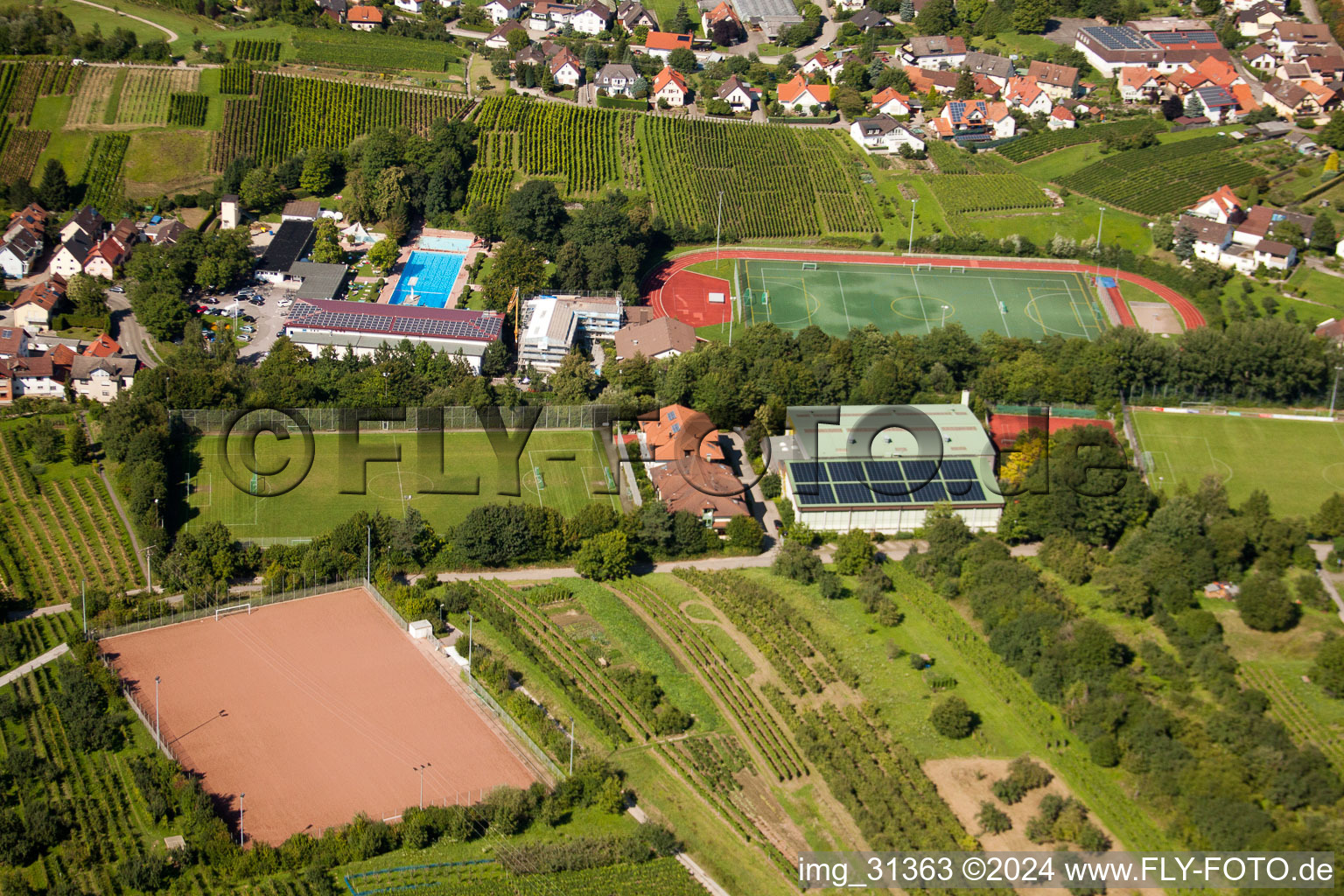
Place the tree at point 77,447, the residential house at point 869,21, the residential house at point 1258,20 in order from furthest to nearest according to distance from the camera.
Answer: the residential house at point 869,21
the residential house at point 1258,20
the tree at point 77,447

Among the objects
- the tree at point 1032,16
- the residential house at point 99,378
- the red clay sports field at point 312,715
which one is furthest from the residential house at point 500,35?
the red clay sports field at point 312,715

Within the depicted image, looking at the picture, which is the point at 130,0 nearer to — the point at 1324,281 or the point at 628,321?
→ the point at 628,321

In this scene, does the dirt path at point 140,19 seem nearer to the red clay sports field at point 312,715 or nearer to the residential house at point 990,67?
the residential house at point 990,67

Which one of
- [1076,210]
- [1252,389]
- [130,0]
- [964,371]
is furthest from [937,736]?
[130,0]

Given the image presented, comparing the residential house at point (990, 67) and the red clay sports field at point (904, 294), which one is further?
the residential house at point (990, 67)

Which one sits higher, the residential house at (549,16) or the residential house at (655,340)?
the residential house at (549,16)

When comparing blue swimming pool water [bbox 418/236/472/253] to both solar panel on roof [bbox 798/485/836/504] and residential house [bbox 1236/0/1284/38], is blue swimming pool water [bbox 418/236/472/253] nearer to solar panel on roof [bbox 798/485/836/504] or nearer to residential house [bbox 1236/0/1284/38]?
solar panel on roof [bbox 798/485/836/504]

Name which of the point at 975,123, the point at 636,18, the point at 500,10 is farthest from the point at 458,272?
the point at 636,18

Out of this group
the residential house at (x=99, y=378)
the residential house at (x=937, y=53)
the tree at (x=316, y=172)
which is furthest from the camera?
the residential house at (x=937, y=53)
